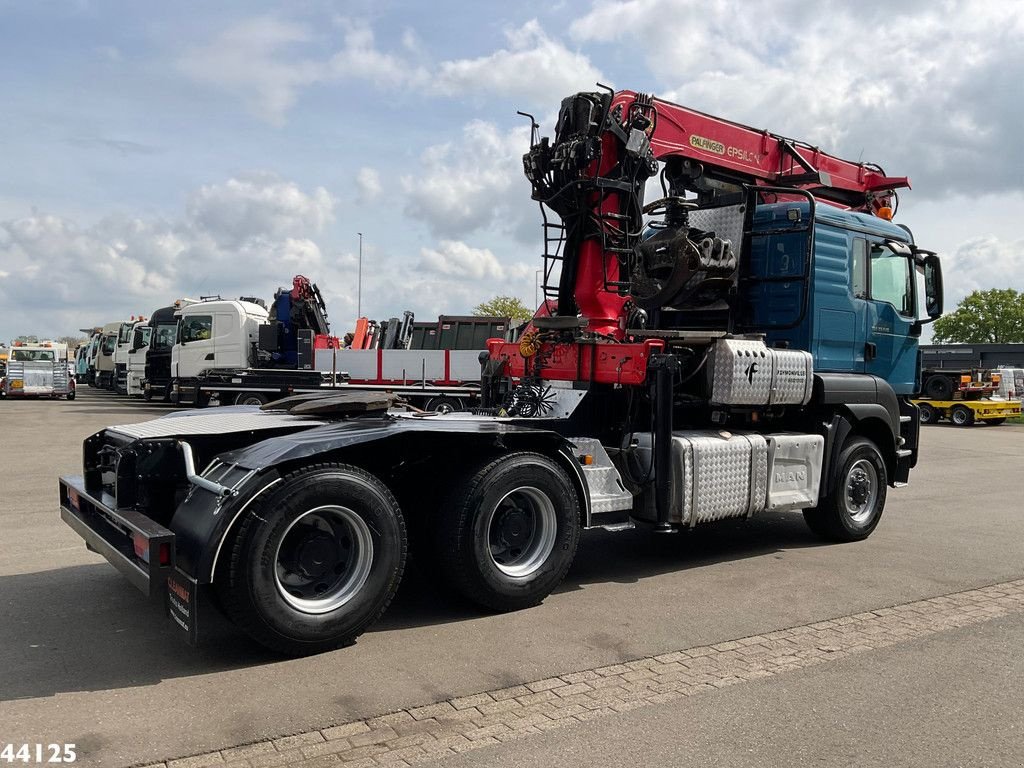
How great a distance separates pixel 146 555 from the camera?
14.3 feet

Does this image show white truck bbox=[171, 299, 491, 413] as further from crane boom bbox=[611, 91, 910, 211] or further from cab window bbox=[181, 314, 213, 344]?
crane boom bbox=[611, 91, 910, 211]

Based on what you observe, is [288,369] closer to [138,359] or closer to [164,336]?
[164,336]

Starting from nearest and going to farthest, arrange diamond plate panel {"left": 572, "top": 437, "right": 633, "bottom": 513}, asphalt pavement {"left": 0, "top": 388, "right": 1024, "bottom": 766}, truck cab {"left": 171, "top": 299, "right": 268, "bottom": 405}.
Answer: asphalt pavement {"left": 0, "top": 388, "right": 1024, "bottom": 766}
diamond plate panel {"left": 572, "top": 437, "right": 633, "bottom": 513}
truck cab {"left": 171, "top": 299, "right": 268, "bottom": 405}

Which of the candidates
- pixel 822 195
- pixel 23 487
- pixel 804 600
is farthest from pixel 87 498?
pixel 822 195

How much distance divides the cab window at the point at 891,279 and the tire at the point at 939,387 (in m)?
22.8

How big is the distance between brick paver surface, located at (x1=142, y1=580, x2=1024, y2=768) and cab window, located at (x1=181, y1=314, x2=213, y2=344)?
2044 centimetres

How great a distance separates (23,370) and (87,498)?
113 feet

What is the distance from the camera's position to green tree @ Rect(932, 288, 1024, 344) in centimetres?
7750

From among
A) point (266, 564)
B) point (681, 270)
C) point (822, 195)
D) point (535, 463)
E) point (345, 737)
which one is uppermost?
point (822, 195)

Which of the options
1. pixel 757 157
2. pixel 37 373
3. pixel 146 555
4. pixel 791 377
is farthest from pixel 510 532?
pixel 37 373

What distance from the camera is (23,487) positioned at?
10.4 m

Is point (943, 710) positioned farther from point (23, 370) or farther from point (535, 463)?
point (23, 370)

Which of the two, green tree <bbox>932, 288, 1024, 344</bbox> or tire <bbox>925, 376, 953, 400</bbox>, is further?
green tree <bbox>932, 288, 1024, 344</bbox>

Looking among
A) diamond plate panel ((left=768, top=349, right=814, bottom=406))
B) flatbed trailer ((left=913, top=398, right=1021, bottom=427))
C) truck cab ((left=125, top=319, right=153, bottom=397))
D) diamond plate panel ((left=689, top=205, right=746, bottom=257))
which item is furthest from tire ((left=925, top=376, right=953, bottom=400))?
truck cab ((left=125, top=319, right=153, bottom=397))
